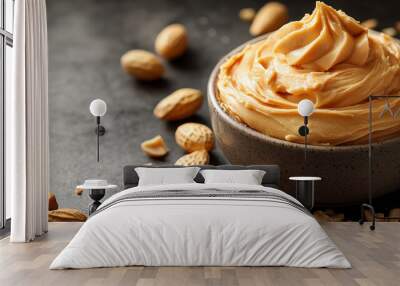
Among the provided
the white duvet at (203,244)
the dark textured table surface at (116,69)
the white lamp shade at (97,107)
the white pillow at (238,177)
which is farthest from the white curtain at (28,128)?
the white pillow at (238,177)

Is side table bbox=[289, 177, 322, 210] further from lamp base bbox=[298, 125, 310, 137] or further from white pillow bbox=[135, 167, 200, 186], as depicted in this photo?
white pillow bbox=[135, 167, 200, 186]

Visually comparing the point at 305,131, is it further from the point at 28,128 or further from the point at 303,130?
the point at 28,128

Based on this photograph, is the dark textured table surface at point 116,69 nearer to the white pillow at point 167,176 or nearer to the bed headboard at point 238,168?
the bed headboard at point 238,168

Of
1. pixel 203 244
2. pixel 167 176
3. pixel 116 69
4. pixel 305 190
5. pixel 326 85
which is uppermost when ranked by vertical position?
pixel 116 69

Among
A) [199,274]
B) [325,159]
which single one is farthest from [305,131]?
[199,274]

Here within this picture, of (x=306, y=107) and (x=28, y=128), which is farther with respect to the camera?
(x=306, y=107)

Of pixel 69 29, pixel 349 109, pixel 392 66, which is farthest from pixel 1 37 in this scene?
pixel 392 66

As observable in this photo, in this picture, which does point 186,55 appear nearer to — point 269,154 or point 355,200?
point 269,154
